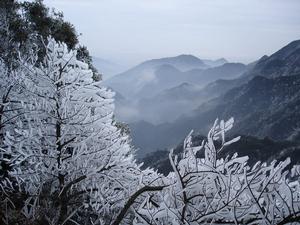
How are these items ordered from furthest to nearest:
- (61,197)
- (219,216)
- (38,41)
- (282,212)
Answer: (38,41) < (61,197) < (219,216) < (282,212)

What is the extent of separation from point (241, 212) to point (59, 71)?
559 cm

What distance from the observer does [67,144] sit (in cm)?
859

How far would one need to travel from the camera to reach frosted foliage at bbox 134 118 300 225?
16.3ft

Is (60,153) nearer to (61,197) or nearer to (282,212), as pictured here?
(61,197)

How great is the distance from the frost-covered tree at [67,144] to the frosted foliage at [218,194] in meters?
2.60

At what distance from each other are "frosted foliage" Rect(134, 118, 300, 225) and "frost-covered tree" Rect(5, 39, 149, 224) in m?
2.60

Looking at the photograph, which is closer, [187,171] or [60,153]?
[187,171]

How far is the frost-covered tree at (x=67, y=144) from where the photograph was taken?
8430mm

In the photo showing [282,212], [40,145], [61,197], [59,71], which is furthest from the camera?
[59,71]

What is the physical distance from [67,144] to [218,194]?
4047mm

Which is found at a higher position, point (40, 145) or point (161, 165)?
point (40, 145)

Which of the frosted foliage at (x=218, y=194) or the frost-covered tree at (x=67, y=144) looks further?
the frost-covered tree at (x=67, y=144)

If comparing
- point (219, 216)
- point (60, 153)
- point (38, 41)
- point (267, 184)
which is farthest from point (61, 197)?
point (38, 41)

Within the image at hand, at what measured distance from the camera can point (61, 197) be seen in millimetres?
7945
